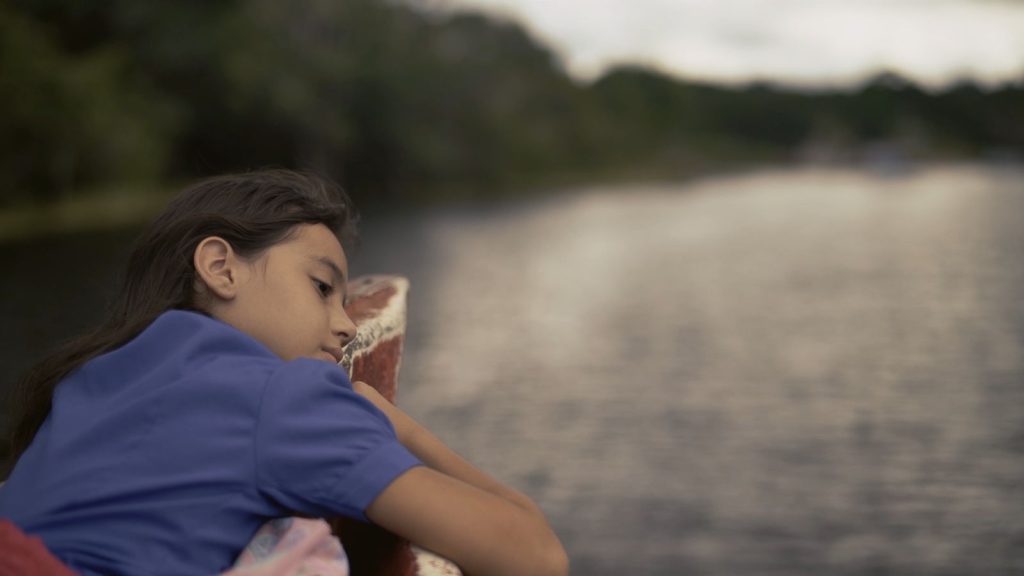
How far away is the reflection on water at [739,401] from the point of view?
255 inches

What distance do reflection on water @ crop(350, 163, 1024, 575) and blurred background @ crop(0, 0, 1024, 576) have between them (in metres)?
0.03

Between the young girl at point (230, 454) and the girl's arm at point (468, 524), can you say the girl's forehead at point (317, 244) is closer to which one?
the young girl at point (230, 454)

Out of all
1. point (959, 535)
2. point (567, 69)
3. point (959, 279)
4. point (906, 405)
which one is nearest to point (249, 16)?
point (959, 279)

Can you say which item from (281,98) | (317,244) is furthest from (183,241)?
(281,98)

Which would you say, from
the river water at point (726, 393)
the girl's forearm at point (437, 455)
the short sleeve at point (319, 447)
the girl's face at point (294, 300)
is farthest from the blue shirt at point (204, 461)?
the river water at point (726, 393)

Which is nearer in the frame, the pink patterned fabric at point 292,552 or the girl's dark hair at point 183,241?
the pink patterned fabric at point 292,552

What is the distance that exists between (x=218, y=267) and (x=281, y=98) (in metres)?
40.2

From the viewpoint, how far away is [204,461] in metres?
1.59

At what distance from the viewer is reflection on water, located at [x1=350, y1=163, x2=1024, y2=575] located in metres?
6.49

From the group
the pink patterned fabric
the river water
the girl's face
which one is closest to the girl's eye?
the girl's face

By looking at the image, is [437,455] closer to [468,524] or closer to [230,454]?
[468,524]

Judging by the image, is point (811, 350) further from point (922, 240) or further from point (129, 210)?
point (129, 210)

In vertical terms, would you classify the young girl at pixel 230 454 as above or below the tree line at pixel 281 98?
below

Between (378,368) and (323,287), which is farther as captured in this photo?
(378,368)
